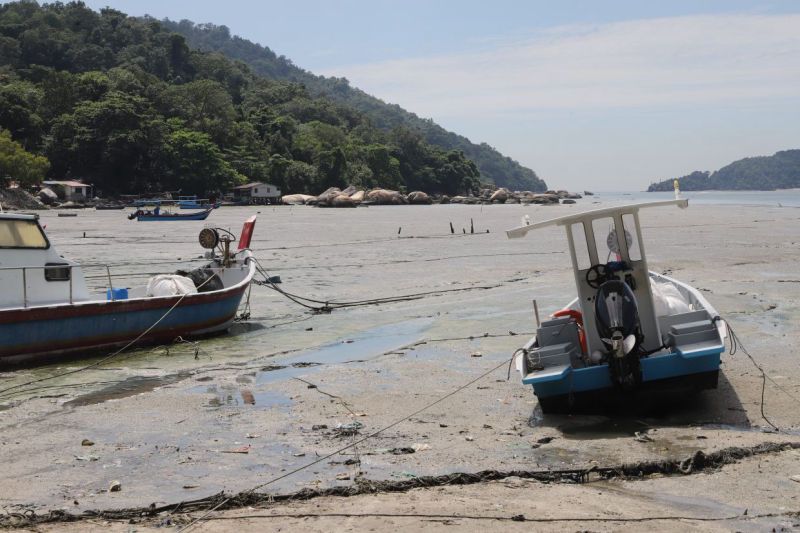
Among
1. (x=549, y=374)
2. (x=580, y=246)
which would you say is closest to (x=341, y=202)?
(x=580, y=246)

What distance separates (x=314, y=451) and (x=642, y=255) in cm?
466

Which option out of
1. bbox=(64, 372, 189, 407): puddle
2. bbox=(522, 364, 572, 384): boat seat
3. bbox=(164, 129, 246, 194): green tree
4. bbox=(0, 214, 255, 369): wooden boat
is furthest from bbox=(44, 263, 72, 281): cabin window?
bbox=(164, 129, 246, 194): green tree

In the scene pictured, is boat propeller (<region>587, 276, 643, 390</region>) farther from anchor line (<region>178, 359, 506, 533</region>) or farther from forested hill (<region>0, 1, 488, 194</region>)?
forested hill (<region>0, 1, 488, 194</region>)

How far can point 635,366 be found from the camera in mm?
9359

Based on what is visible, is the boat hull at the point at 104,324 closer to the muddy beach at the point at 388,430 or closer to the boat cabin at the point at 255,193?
the muddy beach at the point at 388,430

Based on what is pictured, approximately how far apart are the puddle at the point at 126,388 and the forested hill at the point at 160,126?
259 feet

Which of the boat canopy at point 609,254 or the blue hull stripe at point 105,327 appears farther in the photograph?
the blue hull stripe at point 105,327

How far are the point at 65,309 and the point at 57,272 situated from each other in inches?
41.7

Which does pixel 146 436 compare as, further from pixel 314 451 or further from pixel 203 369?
pixel 203 369

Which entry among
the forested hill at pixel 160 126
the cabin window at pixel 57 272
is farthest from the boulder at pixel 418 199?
the cabin window at pixel 57 272

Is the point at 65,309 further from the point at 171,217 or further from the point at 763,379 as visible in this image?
the point at 171,217

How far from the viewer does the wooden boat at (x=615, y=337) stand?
9.49 metres

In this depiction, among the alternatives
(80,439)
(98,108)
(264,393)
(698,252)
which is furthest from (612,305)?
(98,108)

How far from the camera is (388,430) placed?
9.50 meters
